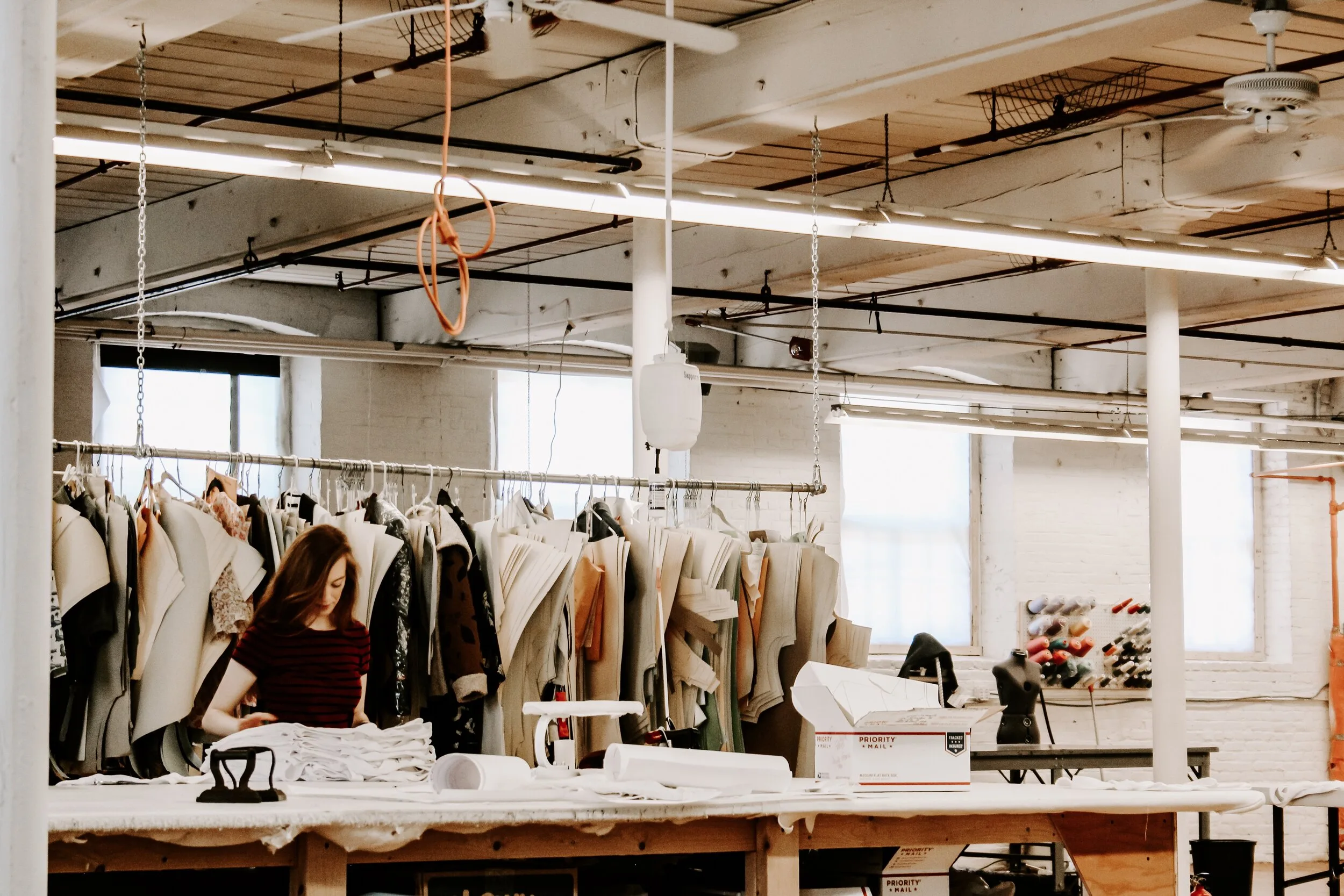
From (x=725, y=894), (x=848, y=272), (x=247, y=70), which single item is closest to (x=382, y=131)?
(x=247, y=70)

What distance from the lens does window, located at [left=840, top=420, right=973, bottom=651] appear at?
1250cm

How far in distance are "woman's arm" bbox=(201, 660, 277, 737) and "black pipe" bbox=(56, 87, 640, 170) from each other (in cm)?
188

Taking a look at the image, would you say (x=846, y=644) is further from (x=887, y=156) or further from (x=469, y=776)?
(x=469, y=776)

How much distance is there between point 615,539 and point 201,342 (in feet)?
15.5

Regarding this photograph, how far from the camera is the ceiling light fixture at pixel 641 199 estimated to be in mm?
4809

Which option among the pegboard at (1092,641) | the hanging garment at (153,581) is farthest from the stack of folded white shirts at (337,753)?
the pegboard at (1092,641)

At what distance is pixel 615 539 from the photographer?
5.67 m

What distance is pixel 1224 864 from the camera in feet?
27.1

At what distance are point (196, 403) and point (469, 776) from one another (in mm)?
7575

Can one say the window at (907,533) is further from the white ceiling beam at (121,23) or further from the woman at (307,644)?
the white ceiling beam at (121,23)

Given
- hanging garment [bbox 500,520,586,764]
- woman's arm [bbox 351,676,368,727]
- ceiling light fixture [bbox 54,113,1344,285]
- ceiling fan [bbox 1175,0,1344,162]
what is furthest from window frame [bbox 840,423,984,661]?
woman's arm [bbox 351,676,368,727]

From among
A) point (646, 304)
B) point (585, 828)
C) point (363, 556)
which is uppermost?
point (646, 304)

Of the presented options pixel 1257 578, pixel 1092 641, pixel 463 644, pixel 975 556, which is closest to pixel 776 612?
pixel 463 644

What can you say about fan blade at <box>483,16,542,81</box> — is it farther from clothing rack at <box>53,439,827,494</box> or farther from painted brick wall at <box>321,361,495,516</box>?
painted brick wall at <box>321,361,495,516</box>
